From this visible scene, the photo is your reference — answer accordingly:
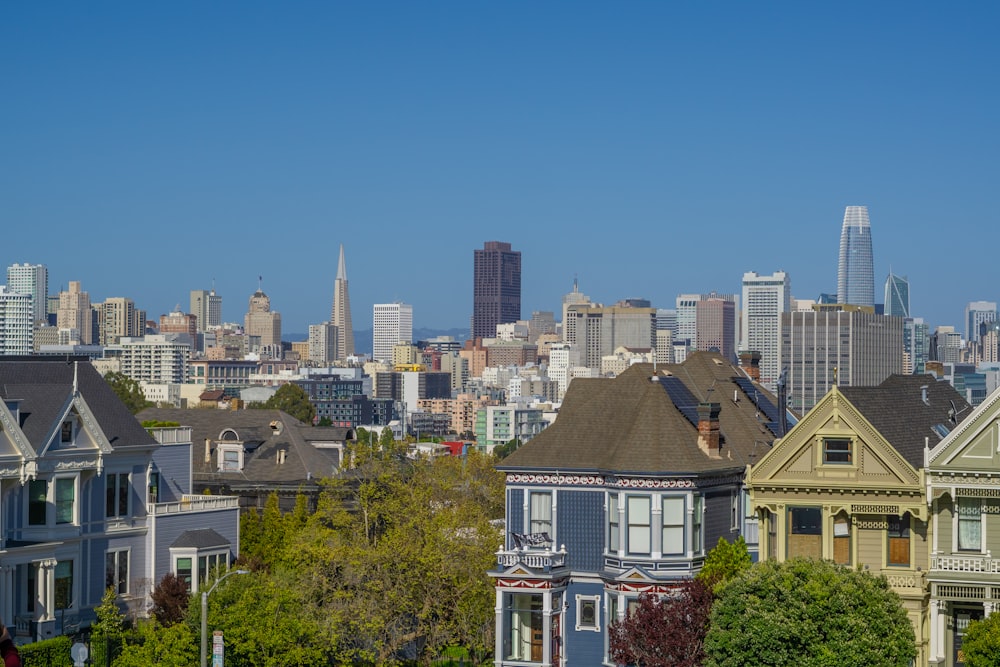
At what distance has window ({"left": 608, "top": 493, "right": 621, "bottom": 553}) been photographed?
5306 cm

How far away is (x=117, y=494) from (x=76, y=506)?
2.77 m

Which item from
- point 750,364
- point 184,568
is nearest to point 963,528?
point 750,364

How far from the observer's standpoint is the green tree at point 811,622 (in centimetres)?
4562

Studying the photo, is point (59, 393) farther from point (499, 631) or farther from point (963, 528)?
point (963, 528)

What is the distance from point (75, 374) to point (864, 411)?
2607 cm

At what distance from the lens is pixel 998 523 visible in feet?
158

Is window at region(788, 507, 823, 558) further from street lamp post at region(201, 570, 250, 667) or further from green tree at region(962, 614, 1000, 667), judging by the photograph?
street lamp post at region(201, 570, 250, 667)

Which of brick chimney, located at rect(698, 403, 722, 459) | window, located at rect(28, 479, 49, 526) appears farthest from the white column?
window, located at rect(28, 479, 49, 526)

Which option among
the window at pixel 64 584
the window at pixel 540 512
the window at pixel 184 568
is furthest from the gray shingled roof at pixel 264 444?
the window at pixel 540 512

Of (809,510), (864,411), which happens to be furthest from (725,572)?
(864,411)

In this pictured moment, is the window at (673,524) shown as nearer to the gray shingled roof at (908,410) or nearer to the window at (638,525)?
the window at (638,525)

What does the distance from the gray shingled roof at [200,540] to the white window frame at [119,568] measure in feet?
6.38

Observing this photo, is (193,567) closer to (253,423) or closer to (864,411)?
(253,423)

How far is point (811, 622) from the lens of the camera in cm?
4609
